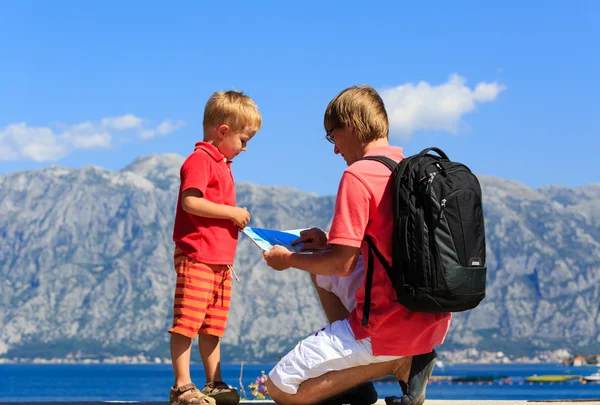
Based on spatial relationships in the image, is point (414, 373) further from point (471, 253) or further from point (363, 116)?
point (363, 116)

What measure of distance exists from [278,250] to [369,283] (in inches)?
22.2

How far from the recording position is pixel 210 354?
6.12 m

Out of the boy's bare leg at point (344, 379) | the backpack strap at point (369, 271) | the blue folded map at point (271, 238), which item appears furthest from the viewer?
the blue folded map at point (271, 238)

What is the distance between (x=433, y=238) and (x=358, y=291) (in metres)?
0.62

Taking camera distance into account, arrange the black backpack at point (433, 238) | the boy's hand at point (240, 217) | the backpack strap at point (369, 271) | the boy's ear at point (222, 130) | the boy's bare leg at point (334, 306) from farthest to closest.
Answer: the boy's ear at point (222, 130) → the boy's hand at point (240, 217) → the boy's bare leg at point (334, 306) → the backpack strap at point (369, 271) → the black backpack at point (433, 238)

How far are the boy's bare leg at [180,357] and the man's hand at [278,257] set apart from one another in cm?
112

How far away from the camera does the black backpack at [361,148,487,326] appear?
4598 mm

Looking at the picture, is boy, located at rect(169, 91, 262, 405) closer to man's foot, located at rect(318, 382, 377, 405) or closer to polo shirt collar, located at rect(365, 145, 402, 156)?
man's foot, located at rect(318, 382, 377, 405)

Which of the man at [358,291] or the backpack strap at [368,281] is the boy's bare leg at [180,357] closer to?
the man at [358,291]

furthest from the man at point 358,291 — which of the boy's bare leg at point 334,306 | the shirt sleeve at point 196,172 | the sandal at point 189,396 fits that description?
the shirt sleeve at point 196,172

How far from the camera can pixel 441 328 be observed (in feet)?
16.6

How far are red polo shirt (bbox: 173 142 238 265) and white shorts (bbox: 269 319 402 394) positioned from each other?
101 centimetres

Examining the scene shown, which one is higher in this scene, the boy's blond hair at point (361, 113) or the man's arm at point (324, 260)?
the boy's blond hair at point (361, 113)

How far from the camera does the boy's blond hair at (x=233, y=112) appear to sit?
600 centimetres
